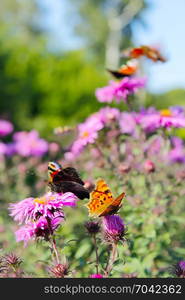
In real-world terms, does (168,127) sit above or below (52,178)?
above

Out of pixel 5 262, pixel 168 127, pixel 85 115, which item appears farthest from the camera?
Answer: pixel 85 115

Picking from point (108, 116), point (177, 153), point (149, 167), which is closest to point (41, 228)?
point (149, 167)

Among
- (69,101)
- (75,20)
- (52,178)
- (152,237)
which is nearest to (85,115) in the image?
(69,101)

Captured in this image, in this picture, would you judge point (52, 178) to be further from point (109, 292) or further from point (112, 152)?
point (112, 152)

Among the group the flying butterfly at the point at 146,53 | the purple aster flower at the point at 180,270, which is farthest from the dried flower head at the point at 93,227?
the flying butterfly at the point at 146,53

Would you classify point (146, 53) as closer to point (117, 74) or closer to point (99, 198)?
point (117, 74)

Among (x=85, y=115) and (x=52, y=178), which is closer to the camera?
(x=52, y=178)

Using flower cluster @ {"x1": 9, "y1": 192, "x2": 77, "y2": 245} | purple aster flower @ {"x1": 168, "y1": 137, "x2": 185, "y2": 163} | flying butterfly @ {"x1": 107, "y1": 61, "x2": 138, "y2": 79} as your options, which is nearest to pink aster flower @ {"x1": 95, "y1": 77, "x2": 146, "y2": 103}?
flying butterfly @ {"x1": 107, "y1": 61, "x2": 138, "y2": 79}

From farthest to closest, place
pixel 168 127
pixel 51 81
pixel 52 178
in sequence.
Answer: pixel 51 81
pixel 168 127
pixel 52 178
